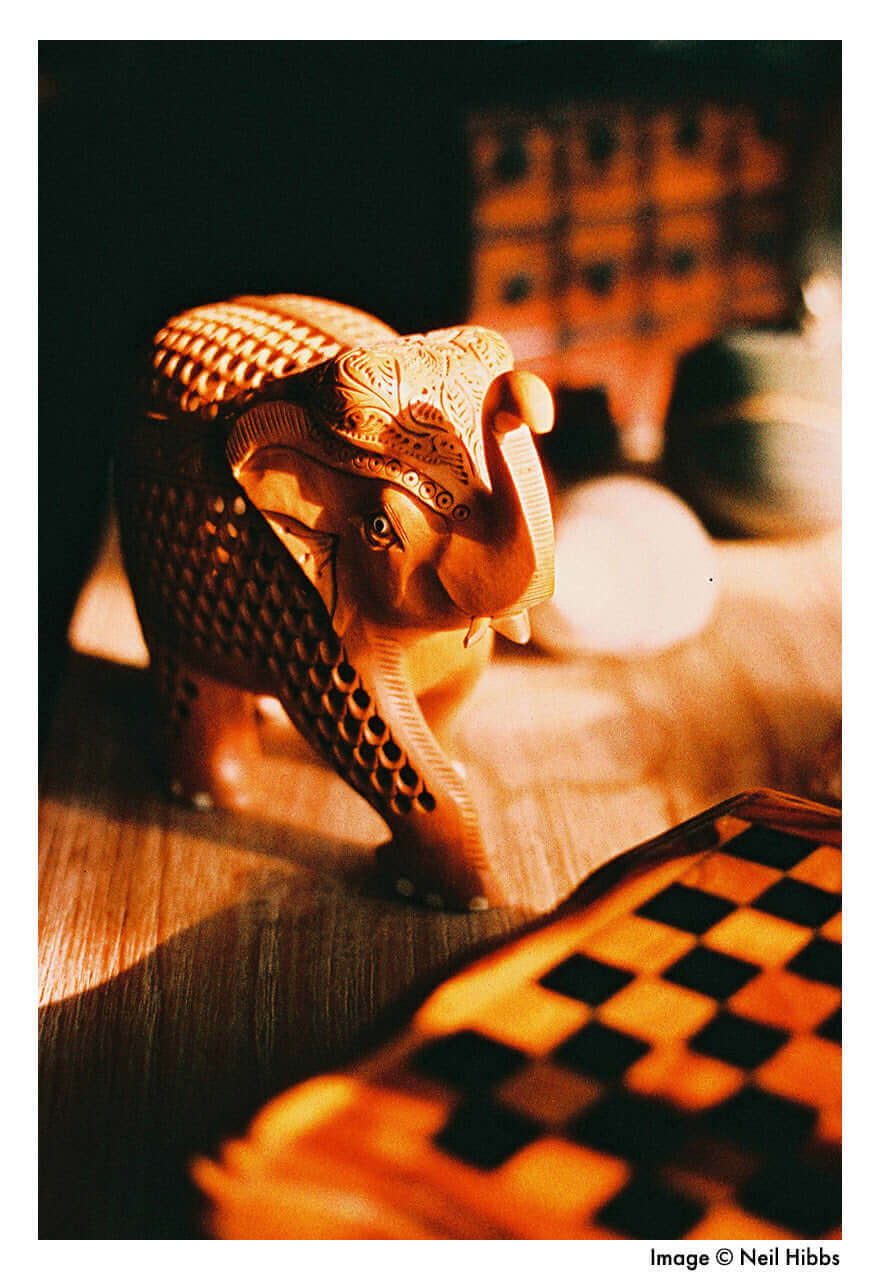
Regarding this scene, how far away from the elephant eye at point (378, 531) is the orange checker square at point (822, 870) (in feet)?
0.77

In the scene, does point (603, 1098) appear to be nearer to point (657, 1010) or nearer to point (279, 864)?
point (657, 1010)

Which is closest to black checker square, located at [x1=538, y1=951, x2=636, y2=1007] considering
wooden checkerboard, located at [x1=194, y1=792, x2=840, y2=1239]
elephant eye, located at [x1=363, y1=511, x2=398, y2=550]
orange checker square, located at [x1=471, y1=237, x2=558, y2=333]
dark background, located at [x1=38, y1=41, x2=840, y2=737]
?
wooden checkerboard, located at [x1=194, y1=792, x2=840, y2=1239]

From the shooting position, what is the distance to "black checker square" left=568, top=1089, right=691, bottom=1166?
44 cm

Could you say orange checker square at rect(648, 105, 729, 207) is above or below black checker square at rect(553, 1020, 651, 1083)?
above

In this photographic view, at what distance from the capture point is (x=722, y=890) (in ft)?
1.86

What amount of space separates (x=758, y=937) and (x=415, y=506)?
9.5 inches

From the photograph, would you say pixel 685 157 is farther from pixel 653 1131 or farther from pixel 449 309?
pixel 653 1131

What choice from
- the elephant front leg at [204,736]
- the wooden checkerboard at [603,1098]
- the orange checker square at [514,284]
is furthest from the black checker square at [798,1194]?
the orange checker square at [514,284]

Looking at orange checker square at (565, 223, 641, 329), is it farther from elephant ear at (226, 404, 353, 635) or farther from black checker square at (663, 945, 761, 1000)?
black checker square at (663, 945, 761, 1000)

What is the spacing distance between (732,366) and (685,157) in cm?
35

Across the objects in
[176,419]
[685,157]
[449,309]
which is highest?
[685,157]

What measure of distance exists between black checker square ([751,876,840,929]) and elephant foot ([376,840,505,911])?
165mm

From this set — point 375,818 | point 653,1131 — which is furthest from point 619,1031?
point 375,818

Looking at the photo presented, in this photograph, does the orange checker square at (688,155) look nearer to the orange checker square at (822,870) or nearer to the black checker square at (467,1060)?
the orange checker square at (822,870)
